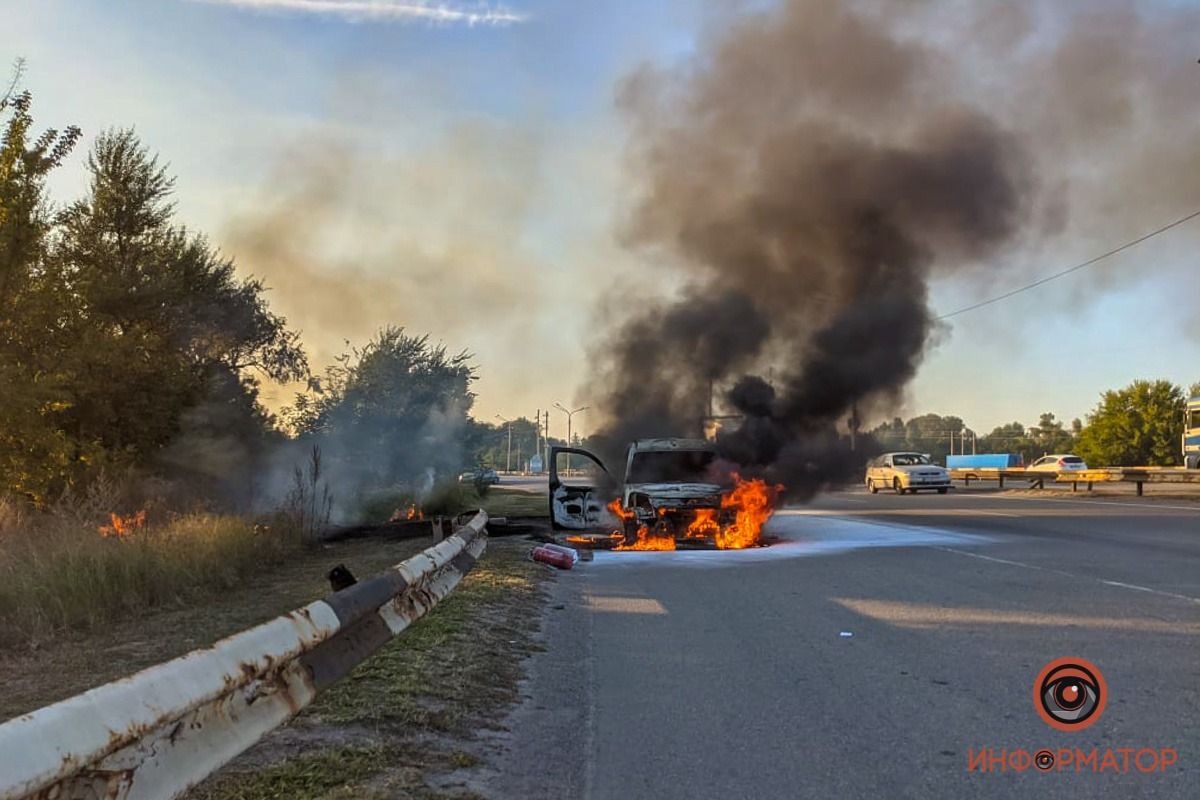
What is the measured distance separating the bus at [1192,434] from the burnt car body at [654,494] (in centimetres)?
2322

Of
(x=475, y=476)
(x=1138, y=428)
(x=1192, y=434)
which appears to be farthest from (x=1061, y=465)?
(x=475, y=476)

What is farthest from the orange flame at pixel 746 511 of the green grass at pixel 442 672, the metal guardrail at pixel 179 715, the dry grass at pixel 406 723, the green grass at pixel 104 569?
the metal guardrail at pixel 179 715

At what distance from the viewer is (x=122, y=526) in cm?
1112

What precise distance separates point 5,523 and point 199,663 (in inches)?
425

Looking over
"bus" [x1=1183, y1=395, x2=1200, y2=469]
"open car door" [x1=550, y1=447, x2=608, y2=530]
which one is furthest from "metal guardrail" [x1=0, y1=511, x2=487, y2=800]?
"bus" [x1=1183, y1=395, x2=1200, y2=469]

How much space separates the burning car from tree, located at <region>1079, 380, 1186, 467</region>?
2183 inches

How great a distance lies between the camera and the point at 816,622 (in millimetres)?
7234

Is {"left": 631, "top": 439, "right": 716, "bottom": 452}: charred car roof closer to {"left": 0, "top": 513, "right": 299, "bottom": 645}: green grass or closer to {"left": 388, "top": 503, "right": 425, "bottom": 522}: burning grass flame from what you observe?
{"left": 388, "top": 503, "right": 425, "bottom": 522}: burning grass flame

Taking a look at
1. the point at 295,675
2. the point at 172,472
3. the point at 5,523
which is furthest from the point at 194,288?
the point at 295,675

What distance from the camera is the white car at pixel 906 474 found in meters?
33.4

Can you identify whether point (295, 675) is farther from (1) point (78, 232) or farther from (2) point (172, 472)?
(1) point (78, 232)

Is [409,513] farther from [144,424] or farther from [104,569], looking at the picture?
[104,569]

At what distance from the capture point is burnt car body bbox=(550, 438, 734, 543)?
48.1 ft

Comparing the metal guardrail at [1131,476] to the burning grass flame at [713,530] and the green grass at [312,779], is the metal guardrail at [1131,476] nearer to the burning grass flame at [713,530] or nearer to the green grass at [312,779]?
the burning grass flame at [713,530]
